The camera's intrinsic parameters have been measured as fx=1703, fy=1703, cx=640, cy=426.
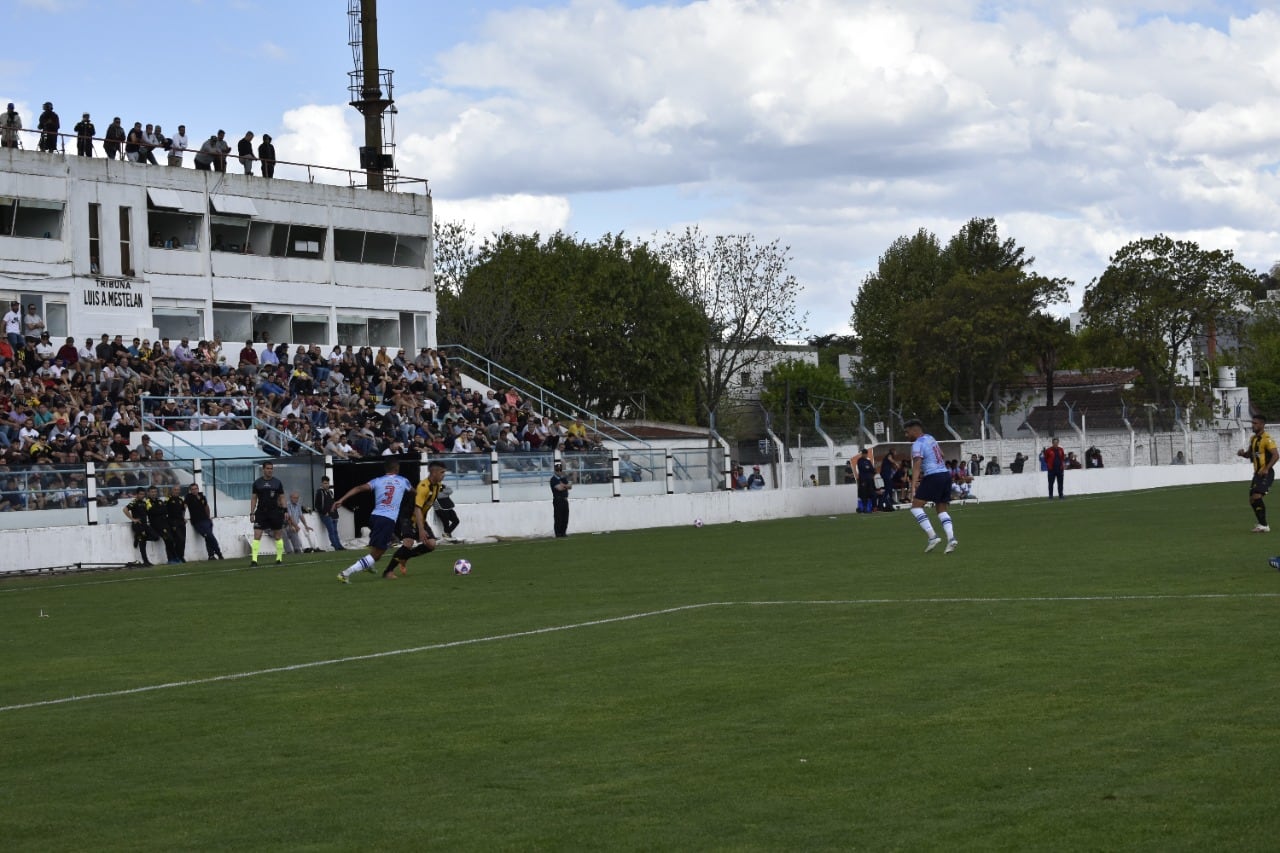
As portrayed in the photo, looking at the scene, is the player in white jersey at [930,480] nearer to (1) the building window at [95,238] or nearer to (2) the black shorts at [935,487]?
(2) the black shorts at [935,487]

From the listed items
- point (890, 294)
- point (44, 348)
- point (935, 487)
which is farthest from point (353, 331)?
point (890, 294)

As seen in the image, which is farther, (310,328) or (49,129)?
(310,328)

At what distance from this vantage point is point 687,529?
136ft

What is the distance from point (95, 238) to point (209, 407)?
10656 mm

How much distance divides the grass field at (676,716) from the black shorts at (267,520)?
8952mm

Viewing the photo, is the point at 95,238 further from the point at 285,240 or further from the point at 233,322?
the point at 285,240

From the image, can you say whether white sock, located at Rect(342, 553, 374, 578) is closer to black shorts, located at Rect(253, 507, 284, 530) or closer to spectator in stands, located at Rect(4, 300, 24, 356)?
black shorts, located at Rect(253, 507, 284, 530)

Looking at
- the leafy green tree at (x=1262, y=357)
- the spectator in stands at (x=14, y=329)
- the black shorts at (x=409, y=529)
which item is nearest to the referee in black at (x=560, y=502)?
the black shorts at (x=409, y=529)

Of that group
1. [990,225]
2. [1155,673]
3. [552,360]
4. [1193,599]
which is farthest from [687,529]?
[990,225]

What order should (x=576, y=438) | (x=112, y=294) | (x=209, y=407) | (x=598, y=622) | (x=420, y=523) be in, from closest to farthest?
1. (x=598, y=622)
2. (x=420, y=523)
3. (x=209, y=407)
4. (x=576, y=438)
5. (x=112, y=294)

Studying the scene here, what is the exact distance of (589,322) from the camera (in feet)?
281

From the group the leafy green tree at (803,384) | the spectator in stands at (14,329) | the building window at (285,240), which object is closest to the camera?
the spectator in stands at (14,329)

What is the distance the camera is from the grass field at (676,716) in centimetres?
769

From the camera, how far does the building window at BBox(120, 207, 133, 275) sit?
49.0 metres
